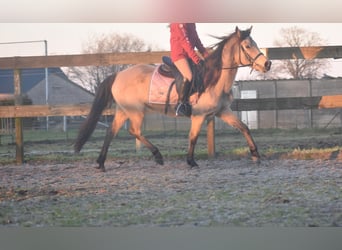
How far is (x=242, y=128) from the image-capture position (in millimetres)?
3322

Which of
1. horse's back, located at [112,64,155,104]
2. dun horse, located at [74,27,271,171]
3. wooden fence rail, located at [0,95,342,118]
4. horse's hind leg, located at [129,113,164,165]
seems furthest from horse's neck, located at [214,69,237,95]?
horse's hind leg, located at [129,113,164,165]

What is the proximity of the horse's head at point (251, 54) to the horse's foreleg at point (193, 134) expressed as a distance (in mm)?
476

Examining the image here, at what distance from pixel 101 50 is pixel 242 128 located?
1.06m

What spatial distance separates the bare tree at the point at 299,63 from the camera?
10.8 feet

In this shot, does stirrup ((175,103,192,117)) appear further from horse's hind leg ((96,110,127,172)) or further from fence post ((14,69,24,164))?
fence post ((14,69,24,164))

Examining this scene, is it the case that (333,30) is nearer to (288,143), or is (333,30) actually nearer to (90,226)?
(288,143)

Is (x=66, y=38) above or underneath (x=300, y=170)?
above

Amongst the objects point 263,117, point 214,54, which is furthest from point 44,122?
point 263,117

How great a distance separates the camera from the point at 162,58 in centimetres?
341

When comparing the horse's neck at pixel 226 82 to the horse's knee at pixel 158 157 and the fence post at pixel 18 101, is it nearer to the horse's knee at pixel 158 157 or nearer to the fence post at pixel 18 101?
the horse's knee at pixel 158 157

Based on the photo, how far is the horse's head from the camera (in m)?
3.31

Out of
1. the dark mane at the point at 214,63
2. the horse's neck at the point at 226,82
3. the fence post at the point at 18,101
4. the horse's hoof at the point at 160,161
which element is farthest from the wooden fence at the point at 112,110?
the horse's hoof at the point at 160,161

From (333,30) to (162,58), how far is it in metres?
1.13

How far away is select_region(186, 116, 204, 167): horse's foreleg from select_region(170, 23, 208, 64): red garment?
15.3 inches
